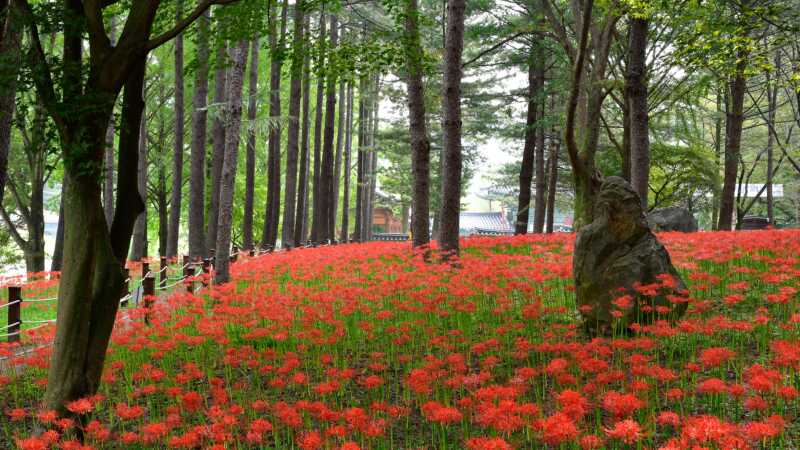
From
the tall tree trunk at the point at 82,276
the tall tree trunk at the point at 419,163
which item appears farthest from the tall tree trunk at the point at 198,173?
the tall tree trunk at the point at 82,276

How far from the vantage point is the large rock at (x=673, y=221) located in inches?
784

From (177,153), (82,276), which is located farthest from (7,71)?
(177,153)

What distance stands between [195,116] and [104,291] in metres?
14.3

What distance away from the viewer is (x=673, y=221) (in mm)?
20047

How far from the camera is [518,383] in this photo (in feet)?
16.4

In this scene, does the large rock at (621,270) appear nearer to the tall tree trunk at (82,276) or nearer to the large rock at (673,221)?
the tall tree trunk at (82,276)

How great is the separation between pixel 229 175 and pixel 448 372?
8035 mm

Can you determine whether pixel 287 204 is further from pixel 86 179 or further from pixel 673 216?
pixel 86 179

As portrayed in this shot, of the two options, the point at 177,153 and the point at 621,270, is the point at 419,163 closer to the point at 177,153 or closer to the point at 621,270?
the point at 621,270

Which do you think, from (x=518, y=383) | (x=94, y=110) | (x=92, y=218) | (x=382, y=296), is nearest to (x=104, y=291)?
(x=92, y=218)

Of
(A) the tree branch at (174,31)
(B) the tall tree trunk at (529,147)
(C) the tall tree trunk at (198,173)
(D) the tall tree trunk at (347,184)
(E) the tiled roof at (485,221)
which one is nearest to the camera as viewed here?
(A) the tree branch at (174,31)

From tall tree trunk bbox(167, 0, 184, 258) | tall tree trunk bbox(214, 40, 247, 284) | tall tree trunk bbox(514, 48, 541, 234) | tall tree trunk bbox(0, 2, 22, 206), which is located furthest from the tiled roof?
tall tree trunk bbox(0, 2, 22, 206)

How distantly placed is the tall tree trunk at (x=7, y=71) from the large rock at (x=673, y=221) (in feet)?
60.6

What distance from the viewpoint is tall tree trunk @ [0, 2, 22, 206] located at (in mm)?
4758
